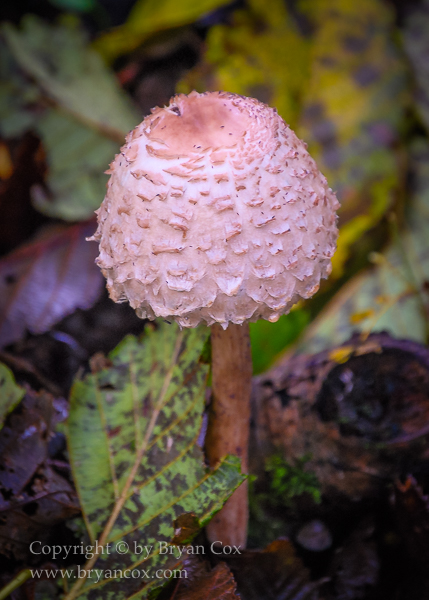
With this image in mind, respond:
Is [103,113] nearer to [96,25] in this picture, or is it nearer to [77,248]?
[77,248]

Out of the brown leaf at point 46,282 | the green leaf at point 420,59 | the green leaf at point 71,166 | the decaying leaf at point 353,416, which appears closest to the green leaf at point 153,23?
the green leaf at point 71,166

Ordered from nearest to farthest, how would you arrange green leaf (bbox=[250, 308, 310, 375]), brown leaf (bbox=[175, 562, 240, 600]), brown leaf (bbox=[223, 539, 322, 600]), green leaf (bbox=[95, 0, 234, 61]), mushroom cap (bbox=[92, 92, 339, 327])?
mushroom cap (bbox=[92, 92, 339, 327]) < brown leaf (bbox=[175, 562, 240, 600]) < brown leaf (bbox=[223, 539, 322, 600]) < green leaf (bbox=[250, 308, 310, 375]) < green leaf (bbox=[95, 0, 234, 61])

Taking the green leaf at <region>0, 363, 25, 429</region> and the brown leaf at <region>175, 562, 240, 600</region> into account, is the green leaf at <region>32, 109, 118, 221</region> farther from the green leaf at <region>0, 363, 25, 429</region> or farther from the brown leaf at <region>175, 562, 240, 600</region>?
the brown leaf at <region>175, 562, 240, 600</region>

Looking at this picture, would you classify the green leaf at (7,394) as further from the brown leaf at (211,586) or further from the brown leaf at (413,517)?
the brown leaf at (413,517)

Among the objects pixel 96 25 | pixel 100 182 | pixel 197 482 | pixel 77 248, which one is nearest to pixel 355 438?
pixel 197 482

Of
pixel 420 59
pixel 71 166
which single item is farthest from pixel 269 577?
pixel 420 59

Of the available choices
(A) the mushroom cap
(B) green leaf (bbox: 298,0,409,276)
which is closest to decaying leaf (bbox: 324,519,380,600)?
(A) the mushroom cap
